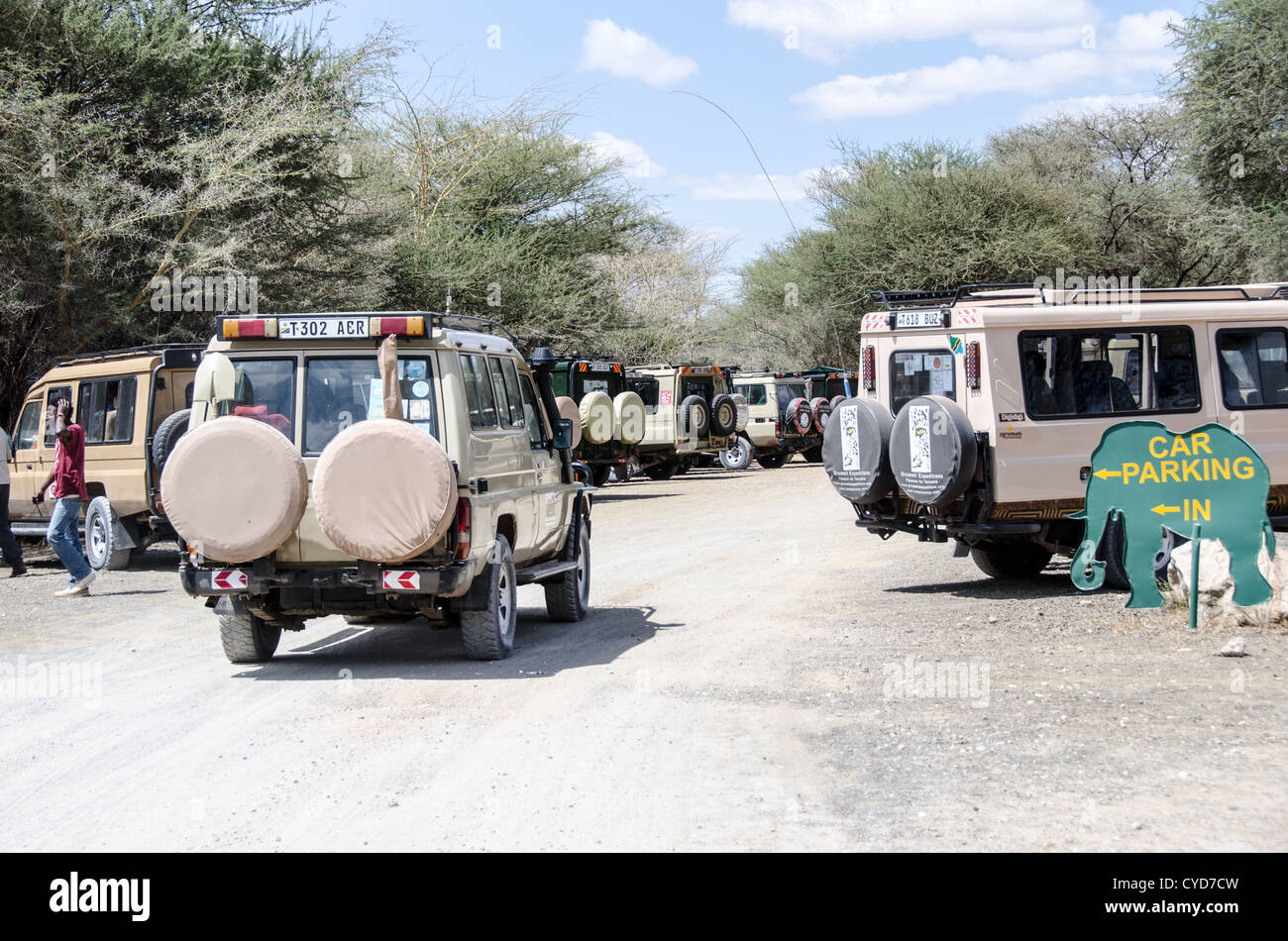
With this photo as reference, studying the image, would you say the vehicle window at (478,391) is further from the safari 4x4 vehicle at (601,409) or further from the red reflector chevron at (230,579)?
the safari 4x4 vehicle at (601,409)

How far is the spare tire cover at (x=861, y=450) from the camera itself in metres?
11.6

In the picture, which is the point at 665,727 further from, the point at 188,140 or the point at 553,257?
the point at 553,257

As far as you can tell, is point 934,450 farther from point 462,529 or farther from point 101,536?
point 101,536

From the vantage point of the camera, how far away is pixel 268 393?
8406mm

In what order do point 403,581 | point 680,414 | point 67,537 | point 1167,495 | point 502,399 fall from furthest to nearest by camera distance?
point 680,414
point 67,537
point 1167,495
point 502,399
point 403,581

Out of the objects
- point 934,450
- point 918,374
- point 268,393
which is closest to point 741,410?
point 918,374

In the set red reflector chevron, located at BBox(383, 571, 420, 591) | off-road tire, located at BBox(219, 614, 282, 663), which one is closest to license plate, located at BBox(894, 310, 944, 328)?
red reflector chevron, located at BBox(383, 571, 420, 591)

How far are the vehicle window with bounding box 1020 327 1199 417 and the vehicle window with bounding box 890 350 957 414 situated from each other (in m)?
1.12

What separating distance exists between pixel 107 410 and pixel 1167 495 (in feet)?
36.7

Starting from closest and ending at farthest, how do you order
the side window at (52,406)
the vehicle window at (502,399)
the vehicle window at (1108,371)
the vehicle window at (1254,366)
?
1. the vehicle window at (502,399)
2. the vehicle window at (1108,371)
3. the vehicle window at (1254,366)
4. the side window at (52,406)

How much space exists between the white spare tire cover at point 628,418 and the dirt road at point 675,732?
13.0 metres

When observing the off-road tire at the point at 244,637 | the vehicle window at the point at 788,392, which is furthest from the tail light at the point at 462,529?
the vehicle window at the point at 788,392

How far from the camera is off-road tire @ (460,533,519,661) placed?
8.47m

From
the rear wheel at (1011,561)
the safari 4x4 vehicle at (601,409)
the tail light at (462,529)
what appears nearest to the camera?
the tail light at (462,529)
